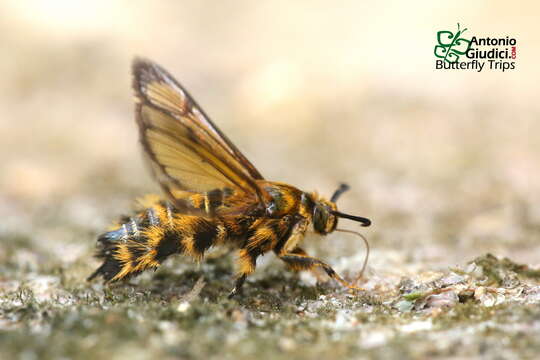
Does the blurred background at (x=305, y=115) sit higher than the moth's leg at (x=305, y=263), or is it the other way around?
the blurred background at (x=305, y=115)

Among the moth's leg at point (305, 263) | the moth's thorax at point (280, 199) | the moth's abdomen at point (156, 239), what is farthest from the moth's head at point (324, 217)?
the moth's abdomen at point (156, 239)

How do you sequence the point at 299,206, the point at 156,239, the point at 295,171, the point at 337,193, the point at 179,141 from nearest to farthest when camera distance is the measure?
the point at 156,239, the point at 179,141, the point at 299,206, the point at 337,193, the point at 295,171

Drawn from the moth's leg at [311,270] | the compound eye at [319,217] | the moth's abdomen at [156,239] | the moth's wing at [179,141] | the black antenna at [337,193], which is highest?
the moth's wing at [179,141]

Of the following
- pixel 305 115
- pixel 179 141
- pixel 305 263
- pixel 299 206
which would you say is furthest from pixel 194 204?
pixel 305 115

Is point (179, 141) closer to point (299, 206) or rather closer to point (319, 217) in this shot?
point (299, 206)

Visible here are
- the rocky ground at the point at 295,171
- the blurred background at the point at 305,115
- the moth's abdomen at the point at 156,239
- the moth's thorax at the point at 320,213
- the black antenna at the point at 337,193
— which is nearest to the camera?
the rocky ground at the point at 295,171

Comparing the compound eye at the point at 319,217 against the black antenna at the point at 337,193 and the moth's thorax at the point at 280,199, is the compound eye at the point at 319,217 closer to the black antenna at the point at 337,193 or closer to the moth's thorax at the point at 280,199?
the moth's thorax at the point at 280,199

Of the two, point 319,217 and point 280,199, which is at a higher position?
point 280,199
